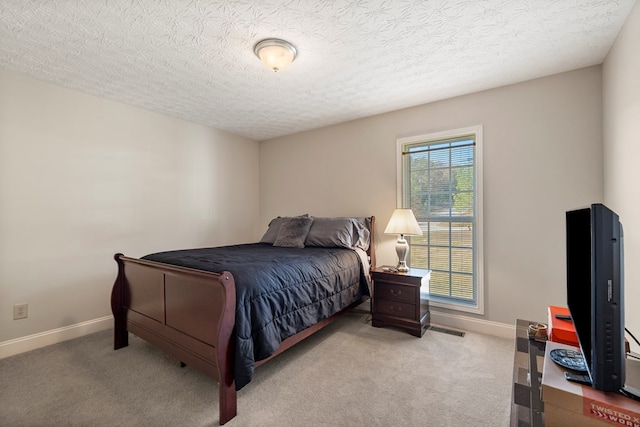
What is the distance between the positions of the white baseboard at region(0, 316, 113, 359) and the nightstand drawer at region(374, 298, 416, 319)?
9.05ft

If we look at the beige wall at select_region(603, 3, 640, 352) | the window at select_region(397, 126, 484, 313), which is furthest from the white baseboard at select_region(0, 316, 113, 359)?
the beige wall at select_region(603, 3, 640, 352)

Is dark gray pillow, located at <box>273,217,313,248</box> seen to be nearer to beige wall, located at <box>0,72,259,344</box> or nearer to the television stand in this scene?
beige wall, located at <box>0,72,259,344</box>

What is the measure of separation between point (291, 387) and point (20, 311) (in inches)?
95.8

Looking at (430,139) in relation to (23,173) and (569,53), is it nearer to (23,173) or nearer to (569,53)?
(569,53)

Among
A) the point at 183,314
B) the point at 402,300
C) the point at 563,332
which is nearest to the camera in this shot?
the point at 563,332

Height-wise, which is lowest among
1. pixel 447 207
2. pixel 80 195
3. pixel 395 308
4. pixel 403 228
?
pixel 395 308

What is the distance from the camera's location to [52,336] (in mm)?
2572

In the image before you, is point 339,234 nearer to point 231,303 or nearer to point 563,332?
point 231,303

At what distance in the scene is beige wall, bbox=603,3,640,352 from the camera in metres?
1.61

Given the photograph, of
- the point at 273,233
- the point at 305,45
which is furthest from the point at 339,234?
the point at 305,45

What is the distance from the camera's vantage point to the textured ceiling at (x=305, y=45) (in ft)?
5.46

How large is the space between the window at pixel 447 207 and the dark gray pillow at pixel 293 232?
3.73ft

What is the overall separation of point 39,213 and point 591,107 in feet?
15.5

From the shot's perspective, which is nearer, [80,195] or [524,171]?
[524,171]
